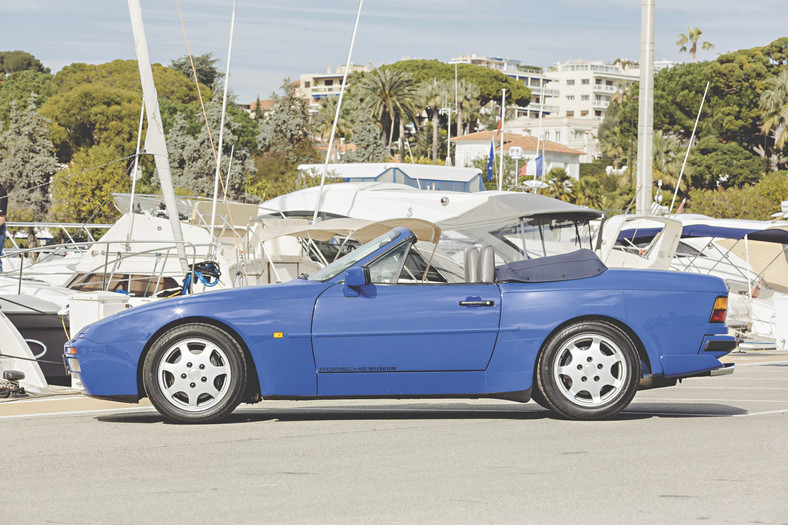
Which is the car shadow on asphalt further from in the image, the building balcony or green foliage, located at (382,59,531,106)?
the building balcony

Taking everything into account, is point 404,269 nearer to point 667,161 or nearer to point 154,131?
point 154,131

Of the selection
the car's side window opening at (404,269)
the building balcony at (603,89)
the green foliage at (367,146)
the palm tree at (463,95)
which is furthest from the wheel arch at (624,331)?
the building balcony at (603,89)

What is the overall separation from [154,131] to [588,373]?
8.58 meters

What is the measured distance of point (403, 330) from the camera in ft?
23.7

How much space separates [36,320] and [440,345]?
622cm

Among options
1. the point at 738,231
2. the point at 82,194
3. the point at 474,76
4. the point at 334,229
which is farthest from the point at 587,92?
the point at 334,229

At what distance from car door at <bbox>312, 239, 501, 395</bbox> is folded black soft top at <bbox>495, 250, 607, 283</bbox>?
309 mm

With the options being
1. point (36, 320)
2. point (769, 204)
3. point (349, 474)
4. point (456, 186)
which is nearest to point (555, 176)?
point (769, 204)

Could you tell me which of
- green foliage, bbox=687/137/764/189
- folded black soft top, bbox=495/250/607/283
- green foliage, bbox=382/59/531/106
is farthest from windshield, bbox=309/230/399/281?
green foliage, bbox=382/59/531/106

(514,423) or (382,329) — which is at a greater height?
(382,329)

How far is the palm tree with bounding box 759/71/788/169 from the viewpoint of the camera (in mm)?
69000

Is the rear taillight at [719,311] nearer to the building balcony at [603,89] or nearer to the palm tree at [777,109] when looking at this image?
the palm tree at [777,109]

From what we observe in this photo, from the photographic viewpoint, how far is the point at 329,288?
7336mm

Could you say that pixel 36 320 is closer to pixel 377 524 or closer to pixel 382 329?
pixel 382 329
